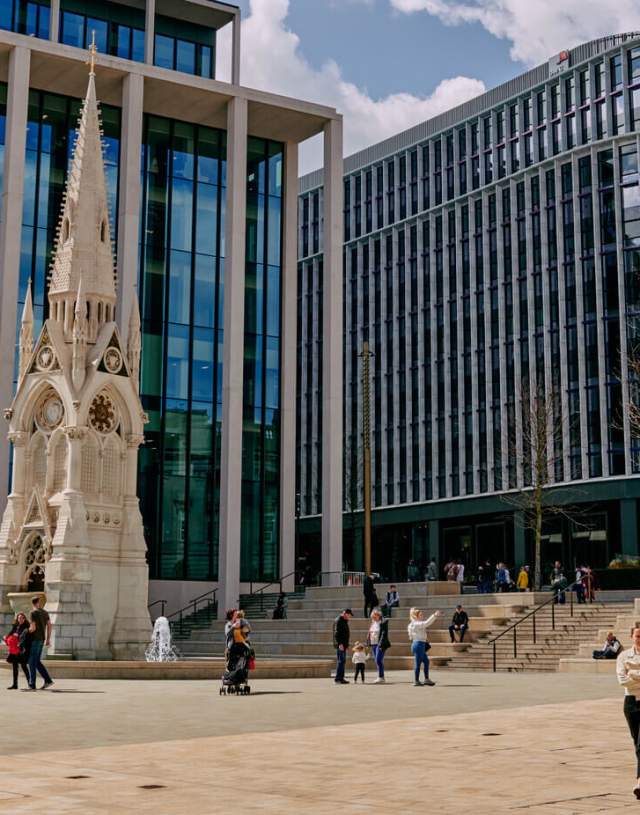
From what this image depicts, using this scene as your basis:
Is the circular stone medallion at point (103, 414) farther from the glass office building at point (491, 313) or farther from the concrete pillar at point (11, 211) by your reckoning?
the glass office building at point (491, 313)

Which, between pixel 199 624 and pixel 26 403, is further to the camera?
pixel 199 624

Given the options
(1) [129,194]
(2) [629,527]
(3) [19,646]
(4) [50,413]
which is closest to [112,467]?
(4) [50,413]

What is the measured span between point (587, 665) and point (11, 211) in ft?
92.9

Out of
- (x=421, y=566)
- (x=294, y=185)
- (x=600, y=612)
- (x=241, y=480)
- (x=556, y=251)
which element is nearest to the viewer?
(x=600, y=612)

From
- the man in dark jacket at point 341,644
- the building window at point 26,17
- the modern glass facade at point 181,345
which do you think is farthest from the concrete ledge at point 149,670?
the building window at point 26,17

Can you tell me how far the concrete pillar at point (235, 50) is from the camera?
5316cm

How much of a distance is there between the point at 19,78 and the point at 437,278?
44348 millimetres

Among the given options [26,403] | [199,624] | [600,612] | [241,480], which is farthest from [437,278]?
[26,403]

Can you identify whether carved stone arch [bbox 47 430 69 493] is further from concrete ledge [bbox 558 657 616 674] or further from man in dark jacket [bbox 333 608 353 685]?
concrete ledge [bbox 558 657 616 674]

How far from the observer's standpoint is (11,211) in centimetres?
4594

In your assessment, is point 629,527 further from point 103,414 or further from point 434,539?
point 103,414

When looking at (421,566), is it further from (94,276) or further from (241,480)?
(94,276)

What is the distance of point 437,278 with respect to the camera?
8588 centimetres

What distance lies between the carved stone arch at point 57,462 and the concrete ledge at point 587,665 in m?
13.6
